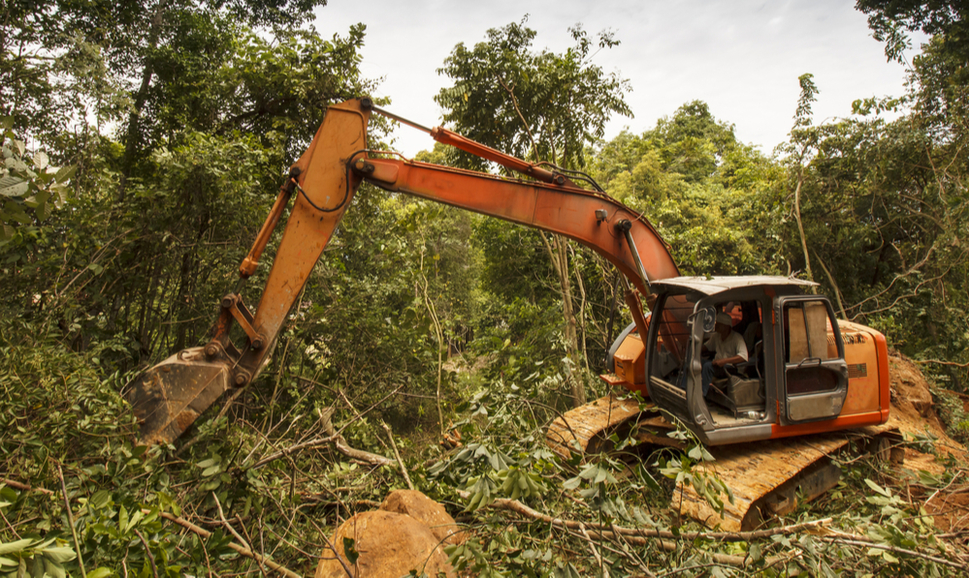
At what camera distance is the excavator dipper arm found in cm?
338

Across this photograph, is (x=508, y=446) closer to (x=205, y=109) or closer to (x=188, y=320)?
(x=188, y=320)

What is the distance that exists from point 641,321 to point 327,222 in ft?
10.2

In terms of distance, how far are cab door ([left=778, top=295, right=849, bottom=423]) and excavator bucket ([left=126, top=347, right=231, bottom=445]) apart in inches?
172

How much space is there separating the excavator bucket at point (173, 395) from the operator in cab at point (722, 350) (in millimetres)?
3893

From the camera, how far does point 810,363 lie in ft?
13.3

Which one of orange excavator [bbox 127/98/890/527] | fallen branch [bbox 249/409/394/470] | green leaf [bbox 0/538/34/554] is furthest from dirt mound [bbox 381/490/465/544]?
green leaf [bbox 0/538/34/554]

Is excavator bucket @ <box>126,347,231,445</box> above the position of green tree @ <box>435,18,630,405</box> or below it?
below

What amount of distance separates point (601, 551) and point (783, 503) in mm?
2596

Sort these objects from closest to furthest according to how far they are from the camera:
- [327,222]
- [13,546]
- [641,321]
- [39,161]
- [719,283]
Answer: [13,546] < [39,161] < [327,222] < [719,283] < [641,321]

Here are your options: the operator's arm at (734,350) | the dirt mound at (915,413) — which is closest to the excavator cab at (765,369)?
the operator's arm at (734,350)

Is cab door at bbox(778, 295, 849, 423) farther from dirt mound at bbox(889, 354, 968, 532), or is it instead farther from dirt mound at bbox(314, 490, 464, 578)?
dirt mound at bbox(314, 490, 464, 578)

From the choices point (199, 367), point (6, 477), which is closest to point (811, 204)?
point (199, 367)

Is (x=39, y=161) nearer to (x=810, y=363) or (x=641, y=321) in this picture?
(x=641, y=321)

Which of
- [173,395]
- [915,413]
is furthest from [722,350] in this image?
[173,395]
